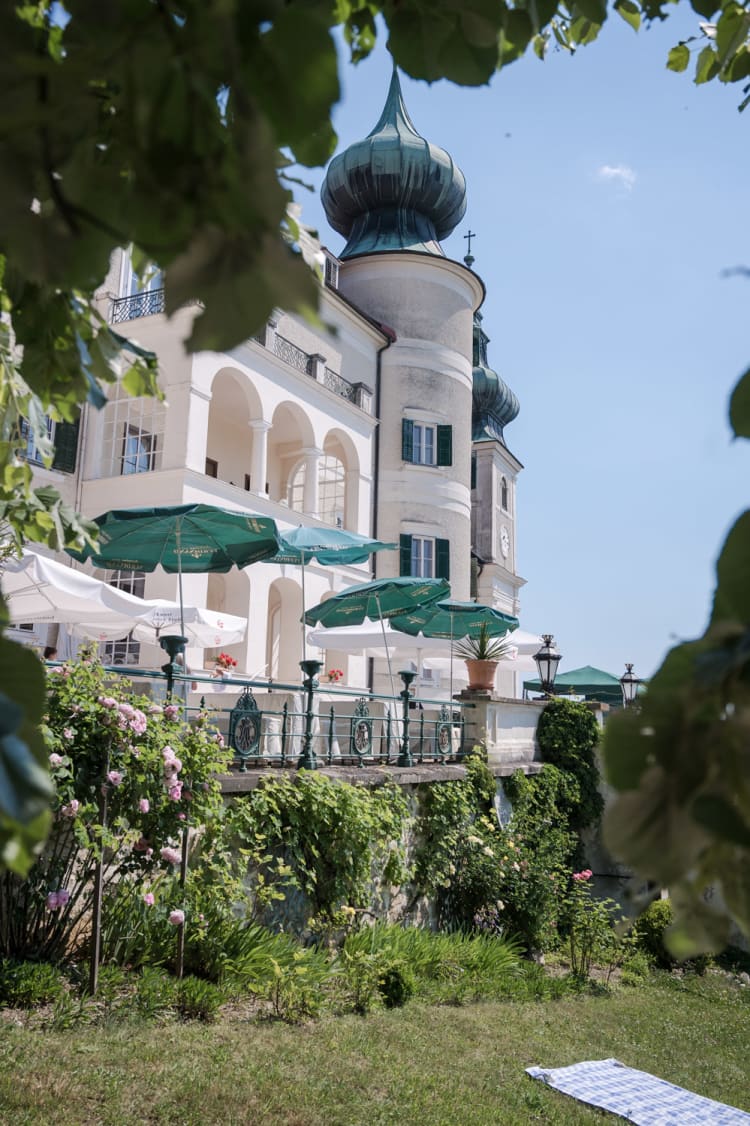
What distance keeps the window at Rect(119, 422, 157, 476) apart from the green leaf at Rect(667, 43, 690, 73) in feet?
46.2

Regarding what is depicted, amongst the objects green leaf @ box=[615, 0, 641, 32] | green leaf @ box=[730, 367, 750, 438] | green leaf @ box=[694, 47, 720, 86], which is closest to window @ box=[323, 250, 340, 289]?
green leaf @ box=[694, 47, 720, 86]

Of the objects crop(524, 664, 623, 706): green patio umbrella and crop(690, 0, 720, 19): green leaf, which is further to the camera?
crop(524, 664, 623, 706): green patio umbrella

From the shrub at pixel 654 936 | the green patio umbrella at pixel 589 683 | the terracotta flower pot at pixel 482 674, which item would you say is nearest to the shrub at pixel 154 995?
the terracotta flower pot at pixel 482 674

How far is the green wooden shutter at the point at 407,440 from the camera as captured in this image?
2253 cm

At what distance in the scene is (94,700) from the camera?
5.59 meters

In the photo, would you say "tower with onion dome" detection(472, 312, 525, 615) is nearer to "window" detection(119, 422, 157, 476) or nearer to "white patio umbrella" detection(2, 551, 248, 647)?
"window" detection(119, 422, 157, 476)

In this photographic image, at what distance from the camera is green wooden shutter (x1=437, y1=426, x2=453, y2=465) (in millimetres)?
23109

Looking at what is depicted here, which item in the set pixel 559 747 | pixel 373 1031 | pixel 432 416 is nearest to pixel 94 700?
pixel 373 1031

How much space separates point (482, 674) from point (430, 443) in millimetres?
11920

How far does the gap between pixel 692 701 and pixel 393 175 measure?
84.4 feet

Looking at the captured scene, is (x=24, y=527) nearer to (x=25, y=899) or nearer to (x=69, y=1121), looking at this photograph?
(x=69, y=1121)

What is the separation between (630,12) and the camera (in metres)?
2.17

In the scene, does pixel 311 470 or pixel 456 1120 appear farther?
pixel 311 470

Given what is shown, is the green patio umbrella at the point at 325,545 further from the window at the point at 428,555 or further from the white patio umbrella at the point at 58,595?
the window at the point at 428,555
